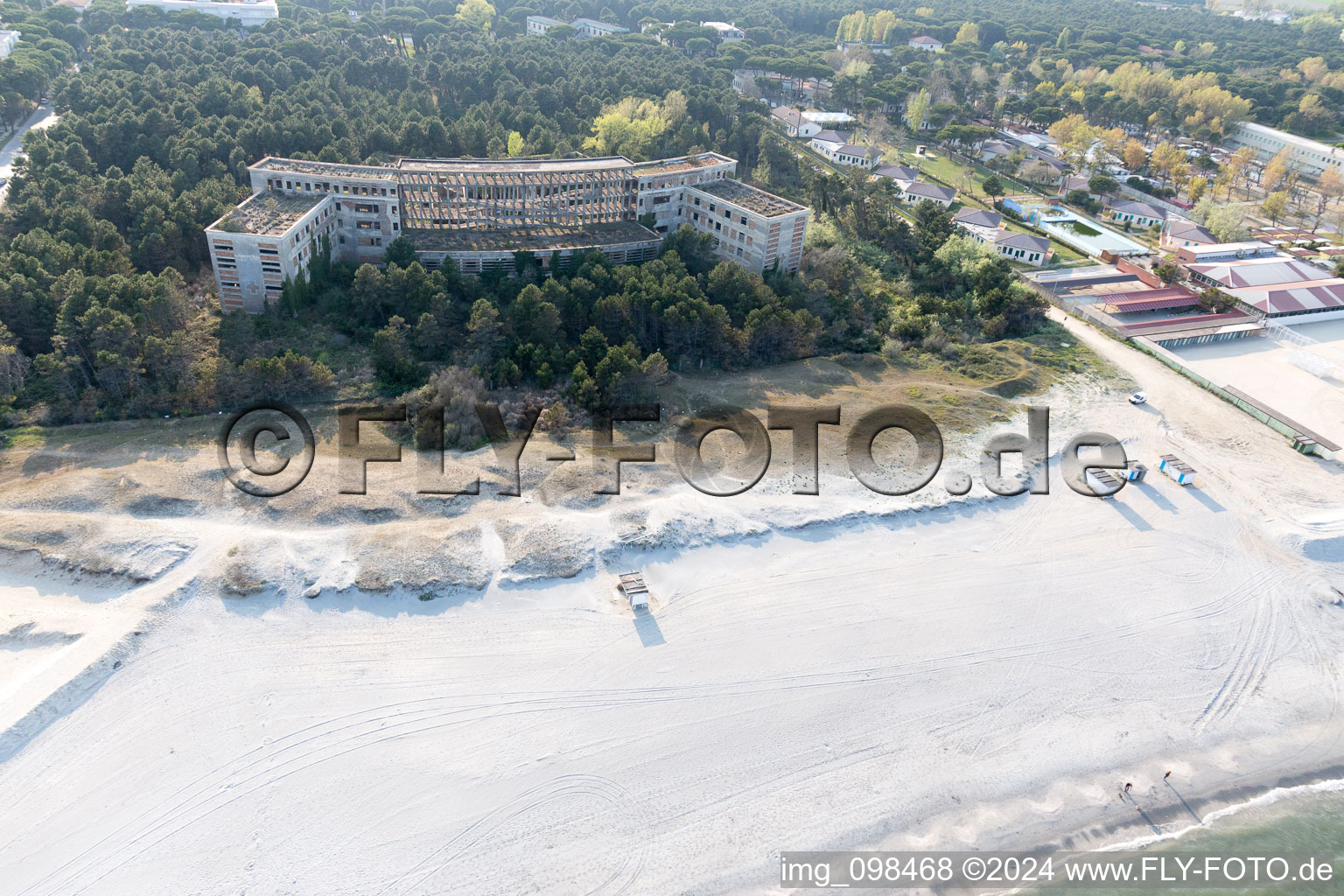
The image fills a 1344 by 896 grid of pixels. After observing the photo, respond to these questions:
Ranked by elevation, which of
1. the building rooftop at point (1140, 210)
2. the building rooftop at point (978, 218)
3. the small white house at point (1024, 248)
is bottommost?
the small white house at point (1024, 248)

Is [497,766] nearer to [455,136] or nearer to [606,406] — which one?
[606,406]

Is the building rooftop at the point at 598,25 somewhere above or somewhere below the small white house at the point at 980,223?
above

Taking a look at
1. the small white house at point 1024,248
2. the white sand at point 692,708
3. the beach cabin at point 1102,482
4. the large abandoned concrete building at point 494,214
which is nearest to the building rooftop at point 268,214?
the large abandoned concrete building at point 494,214

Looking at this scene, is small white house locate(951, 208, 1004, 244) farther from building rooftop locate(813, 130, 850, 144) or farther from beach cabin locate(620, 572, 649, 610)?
beach cabin locate(620, 572, 649, 610)

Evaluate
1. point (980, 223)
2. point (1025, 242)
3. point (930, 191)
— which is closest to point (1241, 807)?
point (1025, 242)

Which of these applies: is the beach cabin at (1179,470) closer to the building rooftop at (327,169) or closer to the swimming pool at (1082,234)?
the swimming pool at (1082,234)

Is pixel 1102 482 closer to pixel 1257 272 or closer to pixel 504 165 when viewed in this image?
pixel 1257 272
